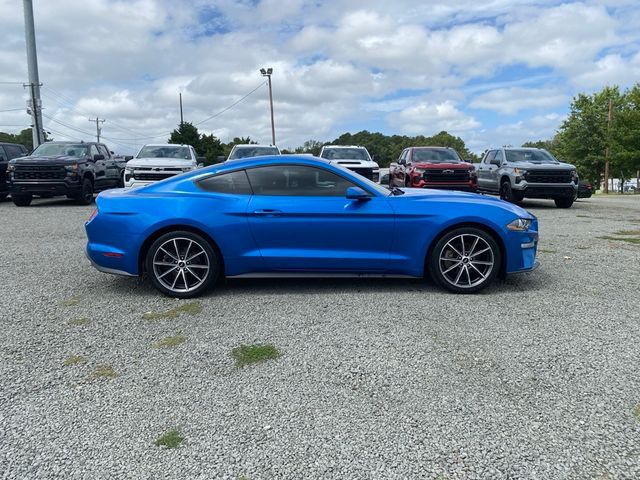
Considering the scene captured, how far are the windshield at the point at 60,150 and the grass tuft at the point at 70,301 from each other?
1146cm

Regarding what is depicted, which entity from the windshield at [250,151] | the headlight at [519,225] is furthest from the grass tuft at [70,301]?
the windshield at [250,151]

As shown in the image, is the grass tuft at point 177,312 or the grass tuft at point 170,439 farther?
the grass tuft at point 177,312

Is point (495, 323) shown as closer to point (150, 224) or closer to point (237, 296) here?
point (237, 296)

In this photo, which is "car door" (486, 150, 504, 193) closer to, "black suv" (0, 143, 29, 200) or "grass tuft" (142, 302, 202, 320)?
"grass tuft" (142, 302, 202, 320)

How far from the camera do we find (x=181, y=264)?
5.27 m

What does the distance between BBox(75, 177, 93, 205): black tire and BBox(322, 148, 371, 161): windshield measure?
23.9ft

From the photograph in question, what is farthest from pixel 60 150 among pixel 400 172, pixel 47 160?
pixel 400 172

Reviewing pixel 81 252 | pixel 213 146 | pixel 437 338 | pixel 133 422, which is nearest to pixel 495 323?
pixel 437 338

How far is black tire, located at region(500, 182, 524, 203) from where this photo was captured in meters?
14.8

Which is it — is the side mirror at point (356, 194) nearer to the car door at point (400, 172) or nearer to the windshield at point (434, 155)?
the car door at point (400, 172)

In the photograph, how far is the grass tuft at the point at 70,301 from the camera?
16.5ft

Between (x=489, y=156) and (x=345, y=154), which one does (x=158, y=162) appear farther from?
(x=489, y=156)

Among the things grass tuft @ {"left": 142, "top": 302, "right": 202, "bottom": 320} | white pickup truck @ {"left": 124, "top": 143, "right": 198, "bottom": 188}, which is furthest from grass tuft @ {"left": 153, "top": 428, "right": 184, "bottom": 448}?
white pickup truck @ {"left": 124, "top": 143, "right": 198, "bottom": 188}

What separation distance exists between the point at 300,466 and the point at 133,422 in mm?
1017
